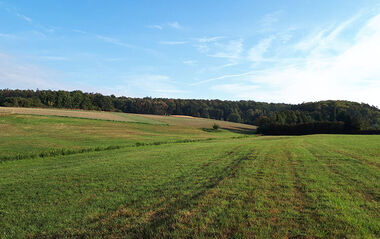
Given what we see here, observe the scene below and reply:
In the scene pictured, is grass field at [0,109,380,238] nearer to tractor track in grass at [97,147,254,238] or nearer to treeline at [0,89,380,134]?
tractor track in grass at [97,147,254,238]

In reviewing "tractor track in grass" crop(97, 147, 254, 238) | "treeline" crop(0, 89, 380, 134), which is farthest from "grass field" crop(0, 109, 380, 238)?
"treeline" crop(0, 89, 380, 134)

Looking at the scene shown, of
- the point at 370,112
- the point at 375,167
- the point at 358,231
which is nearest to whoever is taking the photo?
the point at 358,231

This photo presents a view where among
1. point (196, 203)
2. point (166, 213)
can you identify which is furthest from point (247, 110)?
point (166, 213)

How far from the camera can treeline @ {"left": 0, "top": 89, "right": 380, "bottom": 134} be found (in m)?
80.2

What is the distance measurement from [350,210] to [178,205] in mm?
5610

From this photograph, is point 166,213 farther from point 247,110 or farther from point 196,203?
point 247,110

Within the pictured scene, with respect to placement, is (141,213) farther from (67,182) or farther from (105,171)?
(105,171)

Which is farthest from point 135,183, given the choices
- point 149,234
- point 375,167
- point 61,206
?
point 375,167

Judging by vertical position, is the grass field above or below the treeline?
below

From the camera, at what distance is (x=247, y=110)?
163500mm

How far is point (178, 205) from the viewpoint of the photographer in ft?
25.4

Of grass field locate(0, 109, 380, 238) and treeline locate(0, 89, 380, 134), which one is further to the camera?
treeline locate(0, 89, 380, 134)

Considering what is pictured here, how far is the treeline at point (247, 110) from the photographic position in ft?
263

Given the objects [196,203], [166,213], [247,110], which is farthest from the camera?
[247,110]
